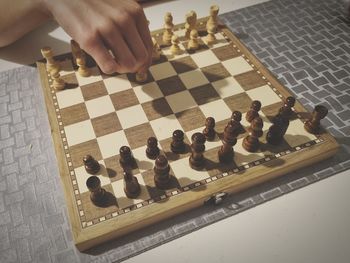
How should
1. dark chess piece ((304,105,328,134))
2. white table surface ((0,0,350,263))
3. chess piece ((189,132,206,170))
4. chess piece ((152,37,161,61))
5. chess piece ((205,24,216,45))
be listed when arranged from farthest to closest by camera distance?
1. chess piece ((205,24,216,45))
2. chess piece ((152,37,161,61))
3. dark chess piece ((304,105,328,134))
4. chess piece ((189,132,206,170))
5. white table surface ((0,0,350,263))

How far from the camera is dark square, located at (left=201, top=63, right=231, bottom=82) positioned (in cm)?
156

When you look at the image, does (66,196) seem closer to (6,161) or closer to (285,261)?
(6,161)

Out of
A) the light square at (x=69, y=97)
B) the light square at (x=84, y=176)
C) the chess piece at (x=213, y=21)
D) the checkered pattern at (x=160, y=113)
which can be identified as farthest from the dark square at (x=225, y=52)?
the light square at (x=84, y=176)

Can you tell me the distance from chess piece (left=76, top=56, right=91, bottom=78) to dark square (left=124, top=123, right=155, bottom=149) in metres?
0.41

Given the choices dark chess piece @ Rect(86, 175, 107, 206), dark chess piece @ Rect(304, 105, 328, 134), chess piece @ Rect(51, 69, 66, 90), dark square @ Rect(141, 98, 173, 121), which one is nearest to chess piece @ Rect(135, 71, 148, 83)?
dark square @ Rect(141, 98, 173, 121)

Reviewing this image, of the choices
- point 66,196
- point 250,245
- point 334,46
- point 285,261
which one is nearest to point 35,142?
point 66,196

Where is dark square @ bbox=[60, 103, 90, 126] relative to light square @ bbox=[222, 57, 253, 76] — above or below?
below

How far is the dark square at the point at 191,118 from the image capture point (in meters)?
1.38

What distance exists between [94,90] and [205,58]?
0.57 meters

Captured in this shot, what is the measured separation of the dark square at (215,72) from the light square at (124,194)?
0.62 metres

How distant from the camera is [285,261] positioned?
1055 mm

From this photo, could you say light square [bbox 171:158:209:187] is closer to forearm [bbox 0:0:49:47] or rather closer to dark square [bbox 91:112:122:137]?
dark square [bbox 91:112:122:137]

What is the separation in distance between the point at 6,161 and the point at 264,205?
3.29ft

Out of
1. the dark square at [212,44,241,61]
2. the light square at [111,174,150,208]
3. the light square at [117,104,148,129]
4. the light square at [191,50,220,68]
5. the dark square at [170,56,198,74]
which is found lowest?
the light square at [111,174,150,208]
